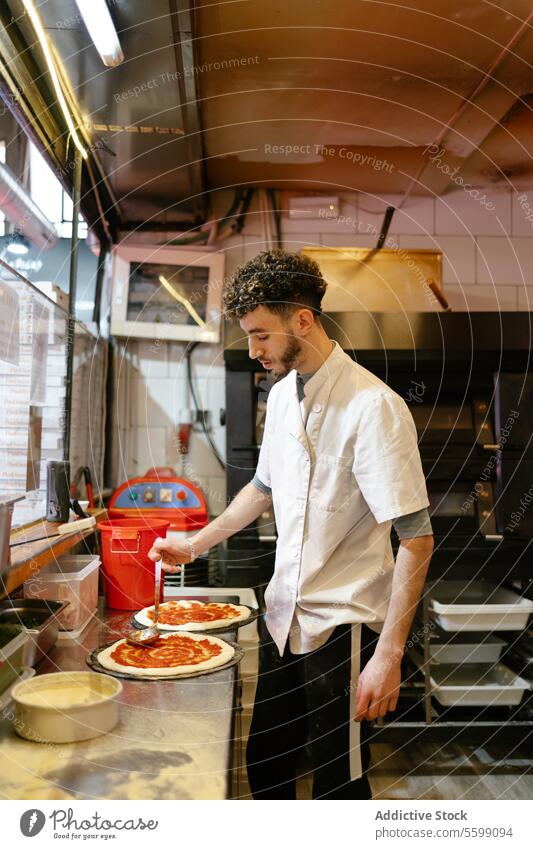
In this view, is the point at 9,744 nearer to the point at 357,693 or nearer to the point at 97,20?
the point at 357,693

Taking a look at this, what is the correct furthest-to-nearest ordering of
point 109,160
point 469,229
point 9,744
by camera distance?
point 469,229
point 109,160
point 9,744

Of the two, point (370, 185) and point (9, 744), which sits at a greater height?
point (370, 185)

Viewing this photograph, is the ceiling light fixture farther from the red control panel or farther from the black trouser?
the black trouser

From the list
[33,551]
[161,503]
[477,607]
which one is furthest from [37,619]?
[477,607]

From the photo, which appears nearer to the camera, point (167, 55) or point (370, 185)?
point (167, 55)

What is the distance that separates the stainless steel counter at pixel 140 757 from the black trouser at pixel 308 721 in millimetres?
269

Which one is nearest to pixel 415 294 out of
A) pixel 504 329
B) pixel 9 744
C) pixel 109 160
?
pixel 504 329

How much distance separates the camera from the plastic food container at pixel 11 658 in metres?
0.99

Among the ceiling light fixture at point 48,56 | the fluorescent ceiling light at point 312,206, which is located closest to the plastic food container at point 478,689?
the fluorescent ceiling light at point 312,206

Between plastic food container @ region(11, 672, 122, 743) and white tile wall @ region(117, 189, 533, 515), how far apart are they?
1.67m

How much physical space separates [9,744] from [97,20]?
1302 millimetres

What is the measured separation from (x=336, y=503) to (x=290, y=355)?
304mm

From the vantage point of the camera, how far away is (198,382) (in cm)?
270
